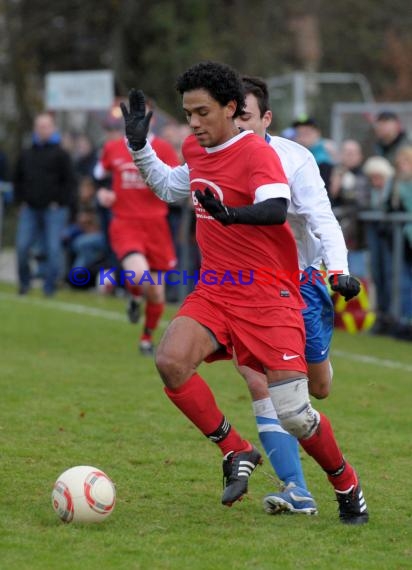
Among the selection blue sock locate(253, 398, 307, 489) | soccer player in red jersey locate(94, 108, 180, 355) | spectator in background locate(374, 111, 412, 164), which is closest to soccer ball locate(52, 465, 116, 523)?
blue sock locate(253, 398, 307, 489)

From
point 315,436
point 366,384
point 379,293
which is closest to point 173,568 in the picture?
point 315,436

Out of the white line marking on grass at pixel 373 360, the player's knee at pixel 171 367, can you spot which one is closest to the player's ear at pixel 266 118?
the player's knee at pixel 171 367

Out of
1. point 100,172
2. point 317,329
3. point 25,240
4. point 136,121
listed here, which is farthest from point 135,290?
point 317,329

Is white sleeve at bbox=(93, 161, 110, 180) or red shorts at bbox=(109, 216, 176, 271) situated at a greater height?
white sleeve at bbox=(93, 161, 110, 180)

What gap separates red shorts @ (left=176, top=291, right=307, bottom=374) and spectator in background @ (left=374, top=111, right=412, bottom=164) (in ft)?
28.0

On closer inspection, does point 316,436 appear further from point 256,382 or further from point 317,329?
point 317,329

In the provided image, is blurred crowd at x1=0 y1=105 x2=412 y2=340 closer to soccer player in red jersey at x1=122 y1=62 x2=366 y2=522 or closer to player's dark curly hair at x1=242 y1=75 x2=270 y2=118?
player's dark curly hair at x1=242 y1=75 x2=270 y2=118

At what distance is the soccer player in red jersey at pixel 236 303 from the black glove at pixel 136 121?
17.3 inches

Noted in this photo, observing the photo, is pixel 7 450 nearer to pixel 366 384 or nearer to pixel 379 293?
pixel 366 384

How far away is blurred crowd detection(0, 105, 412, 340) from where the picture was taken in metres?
13.3

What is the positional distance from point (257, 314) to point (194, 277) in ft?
33.2

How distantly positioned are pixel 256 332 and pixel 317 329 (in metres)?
0.55

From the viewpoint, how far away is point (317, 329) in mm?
6176

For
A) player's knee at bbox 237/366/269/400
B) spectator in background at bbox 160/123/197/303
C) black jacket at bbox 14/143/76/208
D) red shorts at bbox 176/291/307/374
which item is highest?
red shorts at bbox 176/291/307/374
